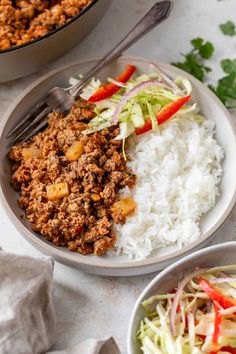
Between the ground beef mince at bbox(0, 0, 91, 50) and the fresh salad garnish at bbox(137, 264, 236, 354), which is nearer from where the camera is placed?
the fresh salad garnish at bbox(137, 264, 236, 354)

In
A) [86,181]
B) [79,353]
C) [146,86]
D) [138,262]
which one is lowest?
[79,353]

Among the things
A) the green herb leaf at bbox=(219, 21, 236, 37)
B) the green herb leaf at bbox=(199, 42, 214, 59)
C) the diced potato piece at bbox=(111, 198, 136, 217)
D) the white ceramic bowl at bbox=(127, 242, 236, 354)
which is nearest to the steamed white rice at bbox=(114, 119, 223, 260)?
the diced potato piece at bbox=(111, 198, 136, 217)

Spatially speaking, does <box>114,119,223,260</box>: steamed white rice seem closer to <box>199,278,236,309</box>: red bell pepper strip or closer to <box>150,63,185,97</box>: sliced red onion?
<box>150,63,185,97</box>: sliced red onion

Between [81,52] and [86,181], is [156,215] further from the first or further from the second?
[81,52]

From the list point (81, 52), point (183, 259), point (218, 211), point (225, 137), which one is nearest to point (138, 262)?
point (183, 259)

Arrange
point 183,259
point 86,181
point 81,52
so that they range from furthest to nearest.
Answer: point 81,52 → point 86,181 → point 183,259

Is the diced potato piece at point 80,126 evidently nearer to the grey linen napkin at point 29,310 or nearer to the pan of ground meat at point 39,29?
the pan of ground meat at point 39,29
